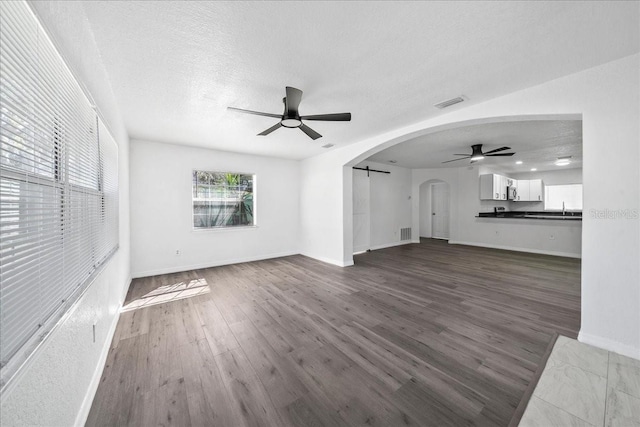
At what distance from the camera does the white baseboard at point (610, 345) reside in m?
2.04

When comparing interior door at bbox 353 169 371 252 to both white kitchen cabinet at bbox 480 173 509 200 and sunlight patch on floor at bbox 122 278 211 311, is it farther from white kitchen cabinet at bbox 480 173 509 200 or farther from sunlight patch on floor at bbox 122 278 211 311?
sunlight patch on floor at bbox 122 278 211 311

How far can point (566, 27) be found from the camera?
68.4 inches

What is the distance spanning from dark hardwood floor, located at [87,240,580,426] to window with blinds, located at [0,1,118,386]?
977 mm

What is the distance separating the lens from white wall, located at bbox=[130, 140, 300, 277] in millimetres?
4438

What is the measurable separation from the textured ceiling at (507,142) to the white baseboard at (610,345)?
9.96 feet

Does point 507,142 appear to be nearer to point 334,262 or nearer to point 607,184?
point 607,184

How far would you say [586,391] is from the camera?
66.9 inches

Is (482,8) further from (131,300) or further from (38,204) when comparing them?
(131,300)

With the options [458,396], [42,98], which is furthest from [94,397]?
[458,396]

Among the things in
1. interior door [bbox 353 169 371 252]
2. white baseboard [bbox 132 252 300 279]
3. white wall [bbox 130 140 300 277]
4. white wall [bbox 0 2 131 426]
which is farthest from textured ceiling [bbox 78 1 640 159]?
interior door [bbox 353 169 371 252]

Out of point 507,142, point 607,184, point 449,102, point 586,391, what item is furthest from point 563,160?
point 586,391

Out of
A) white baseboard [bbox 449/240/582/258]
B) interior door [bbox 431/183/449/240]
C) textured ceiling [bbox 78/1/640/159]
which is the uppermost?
textured ceiling [bbox 78/1/640/159]

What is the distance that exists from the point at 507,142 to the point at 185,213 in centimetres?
674

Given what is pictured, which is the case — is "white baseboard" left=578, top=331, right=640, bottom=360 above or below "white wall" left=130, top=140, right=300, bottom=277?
below
